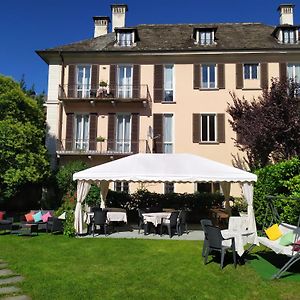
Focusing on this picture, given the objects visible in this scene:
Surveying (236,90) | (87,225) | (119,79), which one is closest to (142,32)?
(119,79)

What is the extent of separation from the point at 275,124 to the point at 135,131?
8200 millimetres

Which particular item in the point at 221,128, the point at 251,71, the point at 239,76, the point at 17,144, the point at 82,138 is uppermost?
the point at 251,71

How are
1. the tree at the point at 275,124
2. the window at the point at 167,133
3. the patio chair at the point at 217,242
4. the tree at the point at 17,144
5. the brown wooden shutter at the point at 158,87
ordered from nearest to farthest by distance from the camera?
the patio chair at the point at 217,242
the tree at the point at 275,124
the tree at the point at 17,144
the window at the point at 167,133
the brown wooden shutter at the point at 158,87

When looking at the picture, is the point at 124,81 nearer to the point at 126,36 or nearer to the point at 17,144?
the point at 126,36

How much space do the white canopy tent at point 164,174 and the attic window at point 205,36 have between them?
11.6m

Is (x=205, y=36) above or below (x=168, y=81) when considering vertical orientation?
above

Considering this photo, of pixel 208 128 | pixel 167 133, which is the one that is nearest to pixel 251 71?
pixel 208 128

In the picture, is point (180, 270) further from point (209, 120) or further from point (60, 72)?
point (60, 72)

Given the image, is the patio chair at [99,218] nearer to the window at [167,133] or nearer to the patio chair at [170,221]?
the patio chair at [170,221]

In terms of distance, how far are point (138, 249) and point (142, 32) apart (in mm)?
18386

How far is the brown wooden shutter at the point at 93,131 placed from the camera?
69.5ft

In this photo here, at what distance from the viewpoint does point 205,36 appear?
22.6m

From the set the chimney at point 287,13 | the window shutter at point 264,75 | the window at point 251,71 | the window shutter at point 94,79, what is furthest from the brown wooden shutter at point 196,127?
the chimney at point 287,13

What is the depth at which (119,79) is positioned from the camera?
72.3 ft
